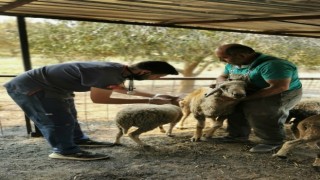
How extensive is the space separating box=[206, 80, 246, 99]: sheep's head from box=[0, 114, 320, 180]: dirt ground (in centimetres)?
80

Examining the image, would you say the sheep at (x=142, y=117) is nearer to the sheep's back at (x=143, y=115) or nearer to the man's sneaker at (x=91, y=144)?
the sheep's back at (x=143, y=115)

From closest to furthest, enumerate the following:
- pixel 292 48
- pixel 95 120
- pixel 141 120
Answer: pixel 141 120 < pixel 95 120 < pixel 292 48

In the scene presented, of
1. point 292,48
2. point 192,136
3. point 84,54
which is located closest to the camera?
point 192,136

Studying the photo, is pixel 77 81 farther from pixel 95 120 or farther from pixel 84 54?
pixel 84 54

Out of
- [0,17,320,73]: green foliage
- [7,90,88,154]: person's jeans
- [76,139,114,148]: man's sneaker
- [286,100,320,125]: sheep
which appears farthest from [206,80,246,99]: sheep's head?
[0,17,320,73]: green foliage

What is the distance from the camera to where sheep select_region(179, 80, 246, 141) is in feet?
15.8

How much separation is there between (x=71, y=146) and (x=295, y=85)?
10.2ft

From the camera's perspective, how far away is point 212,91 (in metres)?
4.93

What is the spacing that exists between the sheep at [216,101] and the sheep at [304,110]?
1.15m

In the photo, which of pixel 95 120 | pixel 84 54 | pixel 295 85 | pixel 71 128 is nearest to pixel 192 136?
pixel 295 85

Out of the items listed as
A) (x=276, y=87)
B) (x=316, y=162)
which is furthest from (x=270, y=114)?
(x=316, y=162)

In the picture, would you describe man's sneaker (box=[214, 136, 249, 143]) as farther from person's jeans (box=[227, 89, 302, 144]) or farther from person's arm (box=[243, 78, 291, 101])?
person's arm (box=[243, 78, 291, 101])

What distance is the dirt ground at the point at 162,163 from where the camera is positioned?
4008mm

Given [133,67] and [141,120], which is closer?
[133,67]
